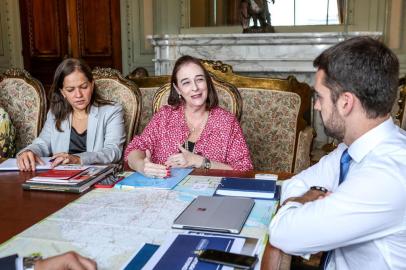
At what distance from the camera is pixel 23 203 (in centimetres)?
129

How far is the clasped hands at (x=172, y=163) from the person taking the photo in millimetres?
1527

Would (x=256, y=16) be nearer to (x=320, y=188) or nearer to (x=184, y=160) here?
(x=184, y=160)

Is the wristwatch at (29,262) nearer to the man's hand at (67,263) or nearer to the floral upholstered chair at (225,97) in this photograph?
the man's hand at (67,263)

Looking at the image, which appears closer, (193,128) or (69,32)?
(193,128)

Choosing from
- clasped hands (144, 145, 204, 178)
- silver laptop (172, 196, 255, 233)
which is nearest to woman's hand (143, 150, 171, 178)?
clasped hands (144, 145, 204, 178)

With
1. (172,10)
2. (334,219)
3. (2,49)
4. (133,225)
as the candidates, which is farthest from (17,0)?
(334,219)

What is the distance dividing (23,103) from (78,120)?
65 centimetres

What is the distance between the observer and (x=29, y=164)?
1.70 m

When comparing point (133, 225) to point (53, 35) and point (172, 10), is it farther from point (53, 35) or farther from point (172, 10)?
point (53, 35)

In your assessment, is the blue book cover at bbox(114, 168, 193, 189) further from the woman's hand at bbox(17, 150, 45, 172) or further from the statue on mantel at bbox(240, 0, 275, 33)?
the statue on mantel at bbox(240, 0, 275, 33)

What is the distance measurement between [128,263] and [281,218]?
364 millimetres

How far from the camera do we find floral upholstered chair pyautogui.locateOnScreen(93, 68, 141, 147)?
248 cm

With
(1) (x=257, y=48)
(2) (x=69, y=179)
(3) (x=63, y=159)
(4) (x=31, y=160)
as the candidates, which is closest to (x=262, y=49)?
(1) (x=257, y=48)

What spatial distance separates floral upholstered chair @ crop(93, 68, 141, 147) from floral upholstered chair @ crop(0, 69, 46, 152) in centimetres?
44
